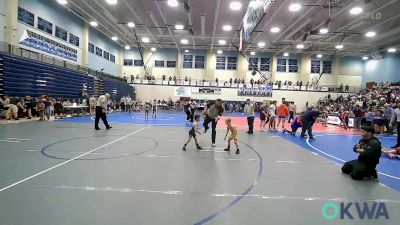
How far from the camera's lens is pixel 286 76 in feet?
138

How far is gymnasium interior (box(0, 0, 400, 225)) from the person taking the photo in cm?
412

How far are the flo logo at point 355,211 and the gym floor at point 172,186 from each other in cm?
10

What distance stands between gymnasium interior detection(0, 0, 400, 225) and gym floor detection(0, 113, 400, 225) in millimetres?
33

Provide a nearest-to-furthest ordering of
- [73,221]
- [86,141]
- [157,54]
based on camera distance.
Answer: [73,221]
[86,141]
[157,54]

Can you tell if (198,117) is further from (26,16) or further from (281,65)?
(281,65)

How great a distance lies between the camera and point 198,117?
869cm

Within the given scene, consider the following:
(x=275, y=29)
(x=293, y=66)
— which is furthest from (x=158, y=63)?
(x=293, y=66)

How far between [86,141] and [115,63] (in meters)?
32.0

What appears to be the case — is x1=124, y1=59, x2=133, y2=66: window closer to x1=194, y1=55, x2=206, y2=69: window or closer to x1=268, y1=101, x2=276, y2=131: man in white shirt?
x1=194, y1=55, x2=206, y2=69: window

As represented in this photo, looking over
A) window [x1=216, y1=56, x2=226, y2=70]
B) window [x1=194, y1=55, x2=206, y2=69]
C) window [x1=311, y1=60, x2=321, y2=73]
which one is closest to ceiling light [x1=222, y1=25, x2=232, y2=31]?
window [x1=216, y1=56, x2=226, y2=70]

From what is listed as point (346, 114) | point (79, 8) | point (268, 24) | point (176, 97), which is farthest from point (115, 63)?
point (346, 114)

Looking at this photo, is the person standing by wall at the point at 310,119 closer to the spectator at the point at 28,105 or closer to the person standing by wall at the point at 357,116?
the person standing by wall at the point at 357,116

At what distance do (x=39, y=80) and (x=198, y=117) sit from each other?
600 inches

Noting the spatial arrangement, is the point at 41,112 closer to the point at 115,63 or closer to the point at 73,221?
the point at 73,221
